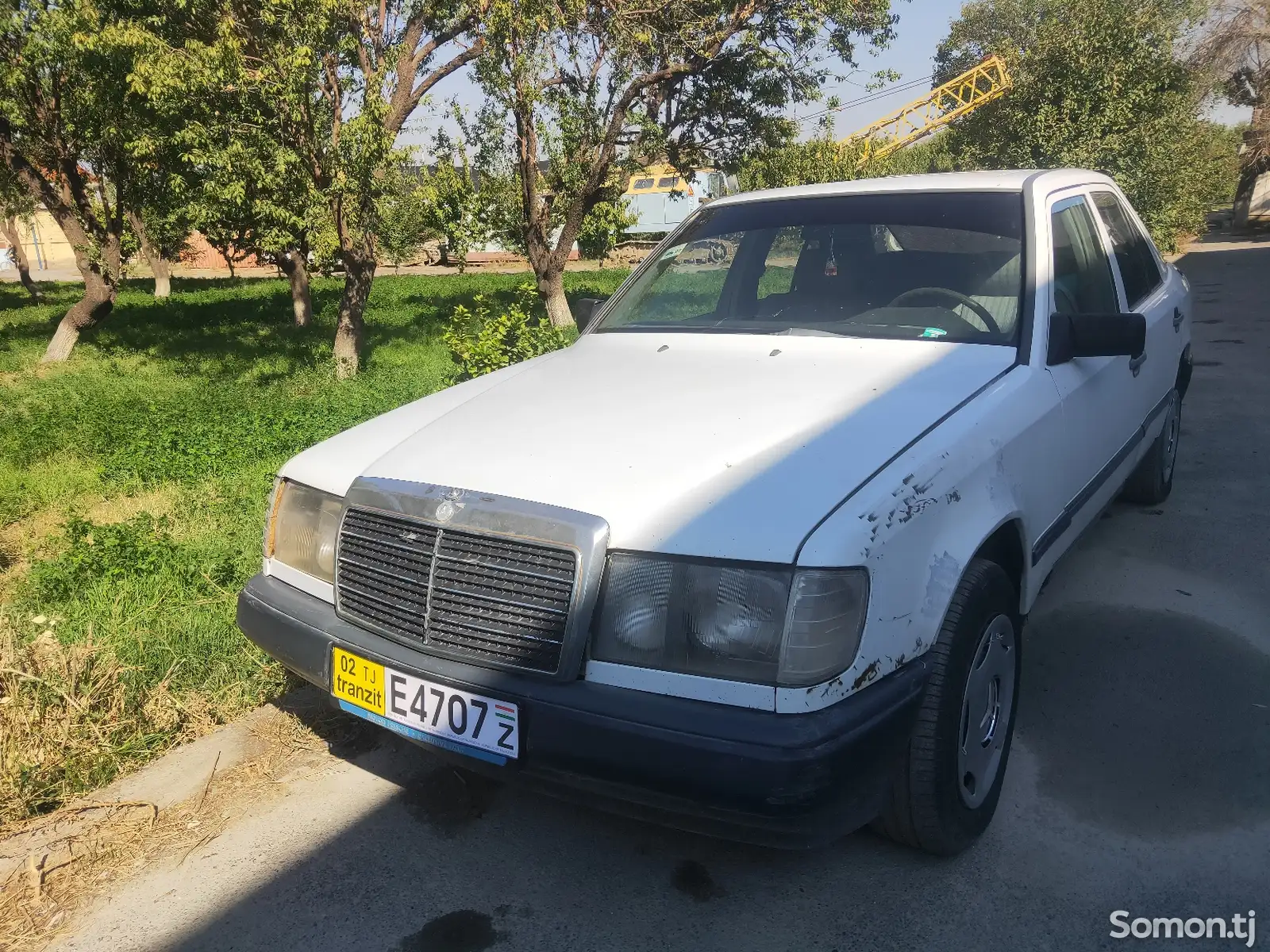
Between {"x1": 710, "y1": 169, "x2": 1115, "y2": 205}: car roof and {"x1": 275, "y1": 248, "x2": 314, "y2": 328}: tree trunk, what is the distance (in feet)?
41.1

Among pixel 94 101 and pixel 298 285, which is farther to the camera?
pixel 298 285

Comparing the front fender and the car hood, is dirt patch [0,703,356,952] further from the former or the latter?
the front fender

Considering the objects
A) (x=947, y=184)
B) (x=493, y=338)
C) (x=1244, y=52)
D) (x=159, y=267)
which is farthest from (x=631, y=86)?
(x=1244, y=52)

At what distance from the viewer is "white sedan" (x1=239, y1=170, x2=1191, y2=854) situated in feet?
6.59

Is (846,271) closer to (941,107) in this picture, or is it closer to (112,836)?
(112,836)

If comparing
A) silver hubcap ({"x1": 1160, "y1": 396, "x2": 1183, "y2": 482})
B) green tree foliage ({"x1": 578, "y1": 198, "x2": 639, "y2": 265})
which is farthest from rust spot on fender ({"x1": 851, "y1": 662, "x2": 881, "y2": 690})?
green tree foliage ({"x1": 578, "y1": 198, "x2": 639, "y2": 265})

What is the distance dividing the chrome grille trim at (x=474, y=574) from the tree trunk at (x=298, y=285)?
1358 cm

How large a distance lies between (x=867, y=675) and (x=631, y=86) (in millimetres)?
11241

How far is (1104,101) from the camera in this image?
1798cm

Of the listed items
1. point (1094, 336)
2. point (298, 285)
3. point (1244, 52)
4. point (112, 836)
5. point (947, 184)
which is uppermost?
point (1244, 52)

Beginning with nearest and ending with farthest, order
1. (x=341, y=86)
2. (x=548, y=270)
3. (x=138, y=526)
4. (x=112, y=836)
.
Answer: (x=112, y=836) < (x=138, y=526) < (x=341, y=86) < (x=548, y=270)

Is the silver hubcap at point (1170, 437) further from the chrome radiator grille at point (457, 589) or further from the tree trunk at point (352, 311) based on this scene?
the tree trunk at point (352, 311)

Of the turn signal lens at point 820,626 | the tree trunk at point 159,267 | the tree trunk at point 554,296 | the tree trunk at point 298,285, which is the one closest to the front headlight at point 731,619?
the turn signal lens at point 820,626

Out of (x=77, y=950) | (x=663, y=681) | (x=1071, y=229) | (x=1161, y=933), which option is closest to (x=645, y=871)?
(x=663, y=681)
